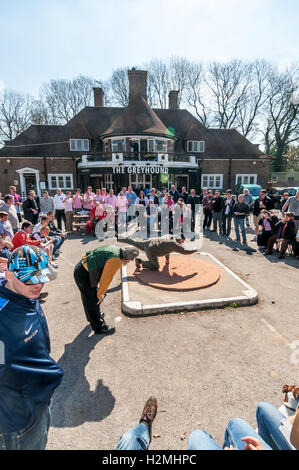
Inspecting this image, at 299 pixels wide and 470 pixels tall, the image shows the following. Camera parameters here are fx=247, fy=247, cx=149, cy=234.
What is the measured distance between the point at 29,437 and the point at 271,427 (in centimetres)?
196

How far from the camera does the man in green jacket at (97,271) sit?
402 cm

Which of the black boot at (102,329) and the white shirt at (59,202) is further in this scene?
the white shirt at (59,202)

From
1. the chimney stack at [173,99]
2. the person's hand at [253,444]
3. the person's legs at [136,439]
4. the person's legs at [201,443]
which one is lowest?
the person's legs at [136,439]

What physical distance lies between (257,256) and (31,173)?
24.4 metres

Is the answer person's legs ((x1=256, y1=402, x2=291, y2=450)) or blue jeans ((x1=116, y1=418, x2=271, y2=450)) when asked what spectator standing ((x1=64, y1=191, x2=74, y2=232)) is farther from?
person's legs ((x1=256, y1=402, x2=291, y2=450))

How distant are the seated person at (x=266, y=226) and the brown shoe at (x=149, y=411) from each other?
818 cm

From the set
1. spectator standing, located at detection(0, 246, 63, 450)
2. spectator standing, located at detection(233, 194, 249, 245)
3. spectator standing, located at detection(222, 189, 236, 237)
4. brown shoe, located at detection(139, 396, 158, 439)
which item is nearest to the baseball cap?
spectator standing, located at detection(0, 246, 63, 450)

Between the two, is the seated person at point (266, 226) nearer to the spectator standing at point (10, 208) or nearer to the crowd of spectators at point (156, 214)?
the crowd of spectators at point (156, 214)

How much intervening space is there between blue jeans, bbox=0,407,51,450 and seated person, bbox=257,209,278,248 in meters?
9.29

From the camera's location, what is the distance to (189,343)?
13.6 feet

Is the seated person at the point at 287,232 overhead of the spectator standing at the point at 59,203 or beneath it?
beneath

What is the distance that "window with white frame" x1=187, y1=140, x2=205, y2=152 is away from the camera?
1153 inches

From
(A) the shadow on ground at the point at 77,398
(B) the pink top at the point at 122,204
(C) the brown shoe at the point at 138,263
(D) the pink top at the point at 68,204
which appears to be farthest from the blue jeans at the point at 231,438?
(D) the pink top at the point at 68,204

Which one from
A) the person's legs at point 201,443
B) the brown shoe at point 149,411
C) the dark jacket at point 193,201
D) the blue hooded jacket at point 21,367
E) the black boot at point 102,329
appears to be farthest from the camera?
the dark jacket at point 193,201
